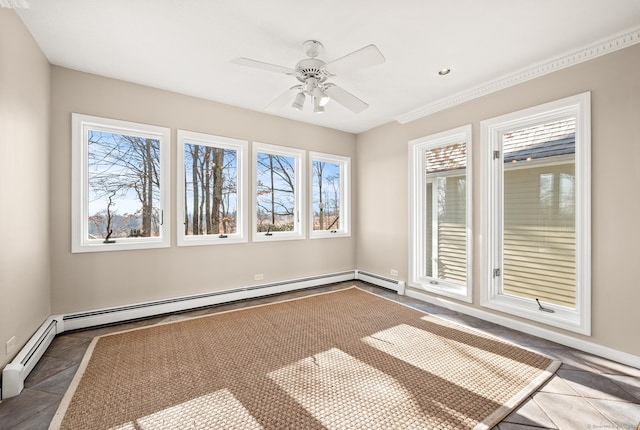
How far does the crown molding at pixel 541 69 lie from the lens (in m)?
2.34

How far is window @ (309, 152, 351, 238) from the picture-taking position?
4.80 metres

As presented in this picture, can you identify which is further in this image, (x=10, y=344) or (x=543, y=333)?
(x=543, y=333)

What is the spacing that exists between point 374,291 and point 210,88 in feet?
12.0

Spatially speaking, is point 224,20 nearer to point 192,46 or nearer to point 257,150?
point 192,46

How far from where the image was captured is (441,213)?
3.98 m

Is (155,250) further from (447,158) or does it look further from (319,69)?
(447,158)

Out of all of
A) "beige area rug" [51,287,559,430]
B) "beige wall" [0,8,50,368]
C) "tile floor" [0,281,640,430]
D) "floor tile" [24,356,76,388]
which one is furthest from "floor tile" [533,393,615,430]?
"beige wall" [0,8,50,368]

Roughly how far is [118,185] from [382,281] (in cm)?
391

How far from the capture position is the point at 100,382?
2.05m

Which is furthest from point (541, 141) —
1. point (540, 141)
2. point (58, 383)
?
point (58, 383)

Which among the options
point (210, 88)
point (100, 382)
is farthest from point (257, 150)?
point (100, 382)

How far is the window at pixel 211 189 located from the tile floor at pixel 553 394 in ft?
5.03

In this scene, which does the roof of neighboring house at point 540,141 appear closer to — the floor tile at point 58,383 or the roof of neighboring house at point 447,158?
the roof of neighboring house at point 447,158

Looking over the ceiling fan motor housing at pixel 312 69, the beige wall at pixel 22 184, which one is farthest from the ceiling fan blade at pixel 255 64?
the beige wall at pixel 22 184
